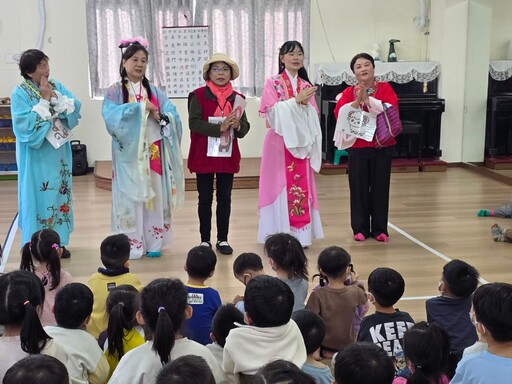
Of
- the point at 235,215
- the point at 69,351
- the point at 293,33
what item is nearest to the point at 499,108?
the point at 293,33

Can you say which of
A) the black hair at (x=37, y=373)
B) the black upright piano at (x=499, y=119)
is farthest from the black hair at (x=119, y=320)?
the black upright piano at (x=499, y=119)

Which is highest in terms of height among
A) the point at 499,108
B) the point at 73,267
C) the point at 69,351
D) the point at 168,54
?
the point at 168,54

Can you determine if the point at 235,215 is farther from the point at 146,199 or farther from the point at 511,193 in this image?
the point at 511,193

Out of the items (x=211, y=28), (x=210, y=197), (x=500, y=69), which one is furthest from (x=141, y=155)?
(x=500, y=69)

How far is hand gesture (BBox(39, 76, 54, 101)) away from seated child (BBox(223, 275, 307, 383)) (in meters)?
2.90

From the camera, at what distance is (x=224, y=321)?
230 centimetres

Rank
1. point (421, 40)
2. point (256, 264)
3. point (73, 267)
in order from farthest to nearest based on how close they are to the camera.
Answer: point (421, 40), point (73, 267), point (256, 264)

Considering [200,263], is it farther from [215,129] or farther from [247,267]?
[215,129]

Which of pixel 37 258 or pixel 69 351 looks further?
pixel 37 258

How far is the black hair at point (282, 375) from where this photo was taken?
1.50 m

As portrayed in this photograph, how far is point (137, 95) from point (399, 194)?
3.34m

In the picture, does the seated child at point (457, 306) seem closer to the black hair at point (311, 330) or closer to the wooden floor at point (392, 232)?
the black hair at point (311, 330)

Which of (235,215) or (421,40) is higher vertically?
(421,40)

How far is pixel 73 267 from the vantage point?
4570 millimetres
